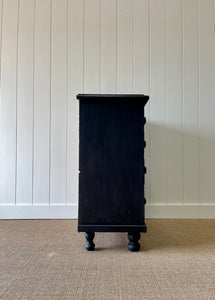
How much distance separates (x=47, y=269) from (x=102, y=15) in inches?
61.8

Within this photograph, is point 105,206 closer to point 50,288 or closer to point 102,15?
point 50,288

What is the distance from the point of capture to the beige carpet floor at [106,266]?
63 centimetres

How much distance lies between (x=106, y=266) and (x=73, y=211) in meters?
0.72

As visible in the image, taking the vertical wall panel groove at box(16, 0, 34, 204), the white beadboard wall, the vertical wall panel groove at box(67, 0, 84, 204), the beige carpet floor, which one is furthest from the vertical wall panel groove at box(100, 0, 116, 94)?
the beige carpet floor

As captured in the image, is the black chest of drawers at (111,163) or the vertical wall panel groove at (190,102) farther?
the vertical wall panel groove at (190,102)

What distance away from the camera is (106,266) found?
79 cm

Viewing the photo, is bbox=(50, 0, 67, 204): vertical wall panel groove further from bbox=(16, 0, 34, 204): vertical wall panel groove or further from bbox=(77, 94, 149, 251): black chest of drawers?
bbox=(77, 94, 149, 251): black chest of drawers

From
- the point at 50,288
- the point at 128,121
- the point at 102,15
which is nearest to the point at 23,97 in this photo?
the point at 102,15

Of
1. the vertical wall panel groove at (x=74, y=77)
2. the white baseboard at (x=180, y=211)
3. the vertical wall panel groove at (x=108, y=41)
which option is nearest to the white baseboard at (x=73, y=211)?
the white baseboard at (x=180, y=211)

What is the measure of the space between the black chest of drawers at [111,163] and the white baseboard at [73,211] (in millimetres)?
559

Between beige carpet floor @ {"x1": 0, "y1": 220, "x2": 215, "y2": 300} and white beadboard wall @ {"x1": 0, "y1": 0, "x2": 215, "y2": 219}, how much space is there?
38cm

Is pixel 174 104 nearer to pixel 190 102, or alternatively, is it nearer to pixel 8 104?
pixel 190 102

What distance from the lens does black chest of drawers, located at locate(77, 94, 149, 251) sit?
938 mm

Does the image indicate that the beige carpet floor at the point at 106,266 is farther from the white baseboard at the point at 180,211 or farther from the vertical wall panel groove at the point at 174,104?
the vertical wall panel groove at the point at 174,104
